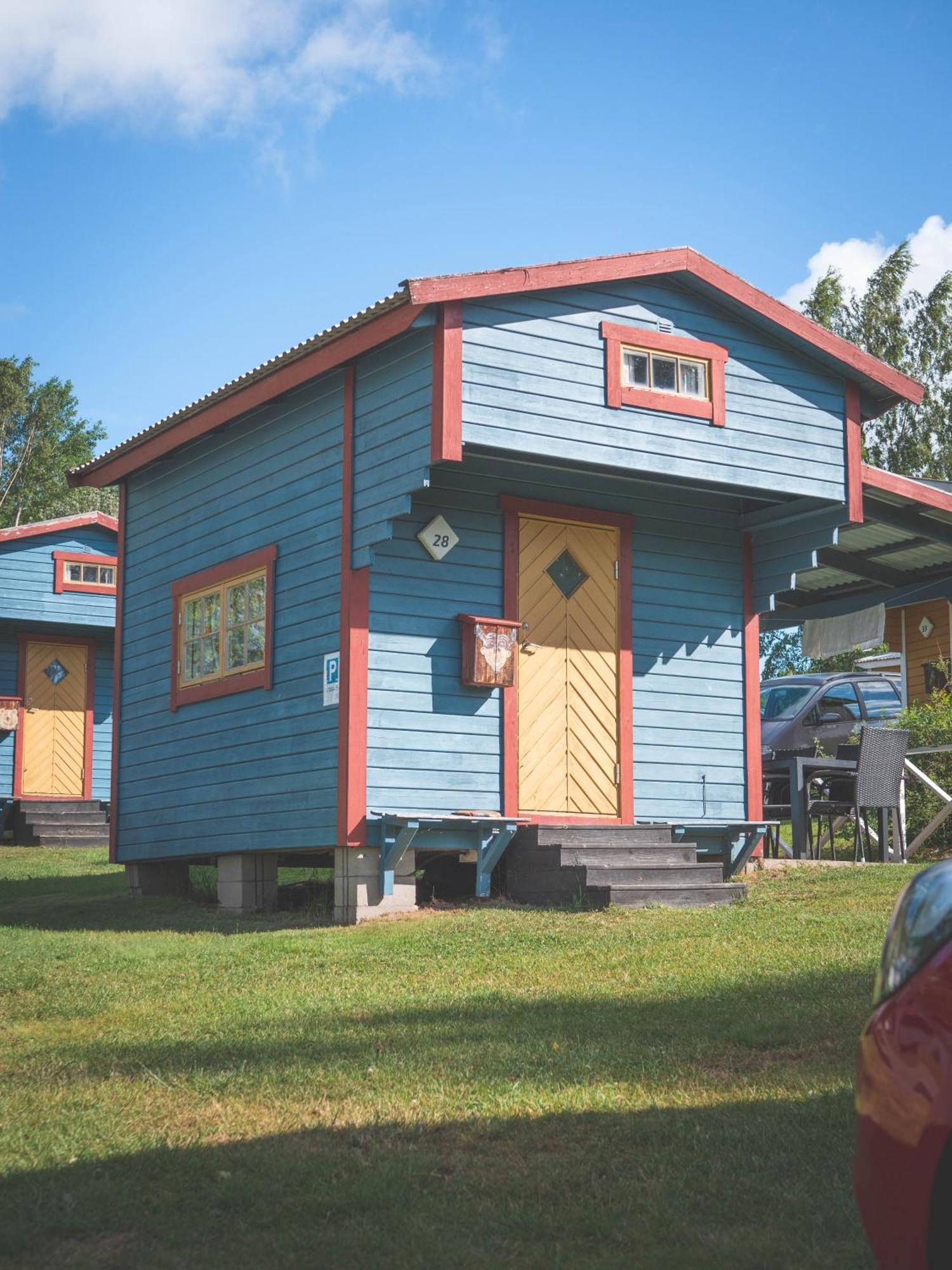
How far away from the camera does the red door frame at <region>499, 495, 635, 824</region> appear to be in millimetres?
12508

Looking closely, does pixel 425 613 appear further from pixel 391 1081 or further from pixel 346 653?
pixel 391 1081

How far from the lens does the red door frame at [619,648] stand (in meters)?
12.5

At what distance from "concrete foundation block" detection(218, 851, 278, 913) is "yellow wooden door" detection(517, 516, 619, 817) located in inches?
97.0

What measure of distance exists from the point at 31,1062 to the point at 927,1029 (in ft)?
15.6

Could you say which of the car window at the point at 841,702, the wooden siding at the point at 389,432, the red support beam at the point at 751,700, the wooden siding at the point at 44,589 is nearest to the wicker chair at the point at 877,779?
the red support beam at the point at 751,700

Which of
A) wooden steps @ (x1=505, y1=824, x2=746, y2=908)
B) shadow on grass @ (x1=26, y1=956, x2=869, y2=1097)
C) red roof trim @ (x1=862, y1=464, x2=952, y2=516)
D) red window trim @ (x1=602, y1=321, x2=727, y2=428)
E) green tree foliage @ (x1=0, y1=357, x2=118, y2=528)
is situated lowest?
shadow on grass @ (x1=26, y1=956, x2=869, y2=1097)

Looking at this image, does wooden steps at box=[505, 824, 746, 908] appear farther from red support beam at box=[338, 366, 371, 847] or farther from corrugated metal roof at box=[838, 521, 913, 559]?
corrugated metal roof at box=[838, 521, 913, 559]

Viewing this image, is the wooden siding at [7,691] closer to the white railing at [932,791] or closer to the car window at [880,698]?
the car window at [880,698]

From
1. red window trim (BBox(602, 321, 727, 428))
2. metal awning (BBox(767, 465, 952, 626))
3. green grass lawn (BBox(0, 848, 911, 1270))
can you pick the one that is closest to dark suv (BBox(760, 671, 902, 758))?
metal awning (BBox(767, 465, 952, 626))

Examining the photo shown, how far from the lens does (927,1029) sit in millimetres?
2803

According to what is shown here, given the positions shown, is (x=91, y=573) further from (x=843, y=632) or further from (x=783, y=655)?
(x=783, y=655)

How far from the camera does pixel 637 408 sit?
1203cm

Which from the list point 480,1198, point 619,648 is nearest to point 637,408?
point 619,648

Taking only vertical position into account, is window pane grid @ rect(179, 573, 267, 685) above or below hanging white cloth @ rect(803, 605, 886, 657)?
below
